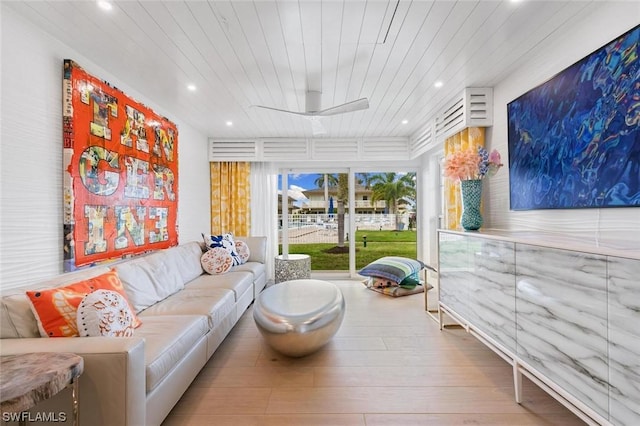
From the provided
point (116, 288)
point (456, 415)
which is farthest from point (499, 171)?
point (116, 288)

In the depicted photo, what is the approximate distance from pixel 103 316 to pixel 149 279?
0.93 meters

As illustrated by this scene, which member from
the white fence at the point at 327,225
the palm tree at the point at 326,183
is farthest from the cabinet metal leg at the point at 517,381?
the palm tree at the point at 326,183

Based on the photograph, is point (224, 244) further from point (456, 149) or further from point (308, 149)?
point (456, 149)

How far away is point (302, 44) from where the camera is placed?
1972 millimetres

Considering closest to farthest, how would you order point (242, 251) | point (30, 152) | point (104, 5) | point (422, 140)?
point (104, 5), point (30, 152), point (242, 251), point (422, 140)

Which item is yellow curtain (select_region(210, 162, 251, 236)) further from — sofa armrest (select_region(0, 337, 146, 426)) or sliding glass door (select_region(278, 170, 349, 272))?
sofa armrest (select_region(0, 337, 146, 426))

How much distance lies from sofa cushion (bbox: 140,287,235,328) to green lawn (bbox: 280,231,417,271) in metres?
2.52

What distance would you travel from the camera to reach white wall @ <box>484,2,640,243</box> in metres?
1.51

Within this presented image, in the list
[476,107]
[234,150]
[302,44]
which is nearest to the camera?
[302,44]

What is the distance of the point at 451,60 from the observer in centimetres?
223

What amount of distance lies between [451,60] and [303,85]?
50.3 inches

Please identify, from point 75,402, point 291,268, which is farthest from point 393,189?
point 75,402

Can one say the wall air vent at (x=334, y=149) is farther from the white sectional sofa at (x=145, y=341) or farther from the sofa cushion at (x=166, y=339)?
the sofa cushion at (x=166, y=339)

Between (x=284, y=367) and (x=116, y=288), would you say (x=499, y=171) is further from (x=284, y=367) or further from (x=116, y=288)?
(x=116, y=288)
